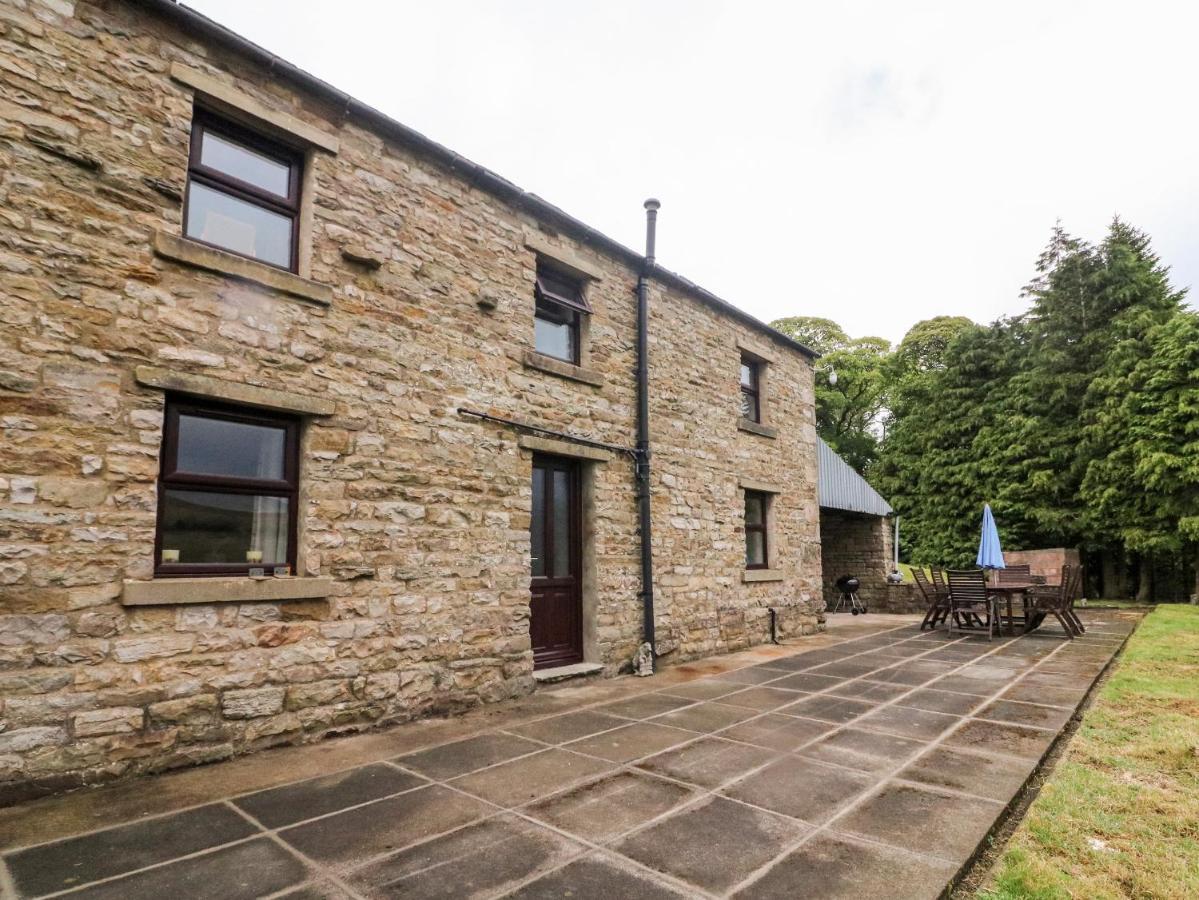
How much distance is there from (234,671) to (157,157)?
12.2 ft

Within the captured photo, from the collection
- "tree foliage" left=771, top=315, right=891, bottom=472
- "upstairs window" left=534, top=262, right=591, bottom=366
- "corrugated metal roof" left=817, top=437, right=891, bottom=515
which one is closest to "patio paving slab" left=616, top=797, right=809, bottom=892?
"upstairs window" left=534, top=262, right=591, bottom=366

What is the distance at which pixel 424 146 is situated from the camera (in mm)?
5969

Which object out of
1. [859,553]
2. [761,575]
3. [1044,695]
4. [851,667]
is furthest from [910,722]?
[859,553]

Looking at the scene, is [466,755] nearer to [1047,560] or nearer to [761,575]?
[761,575]

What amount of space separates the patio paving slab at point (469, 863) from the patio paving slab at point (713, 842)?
1.19ft

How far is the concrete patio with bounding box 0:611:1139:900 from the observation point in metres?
2.60

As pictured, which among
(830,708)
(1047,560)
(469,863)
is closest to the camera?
(469,863)

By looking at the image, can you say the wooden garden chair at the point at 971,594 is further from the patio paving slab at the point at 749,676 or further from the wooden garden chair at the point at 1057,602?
the patio paving slab at the point at 749,676

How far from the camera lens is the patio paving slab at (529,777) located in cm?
355

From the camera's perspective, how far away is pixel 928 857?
2725 mm

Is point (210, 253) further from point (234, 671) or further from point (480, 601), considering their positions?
point (480, 601)

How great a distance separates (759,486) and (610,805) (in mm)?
7412

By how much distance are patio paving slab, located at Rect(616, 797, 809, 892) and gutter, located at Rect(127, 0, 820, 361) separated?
236 inches

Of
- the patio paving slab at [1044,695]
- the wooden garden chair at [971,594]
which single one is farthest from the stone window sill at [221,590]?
the wooden garden chair at [971,594]
